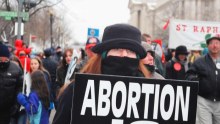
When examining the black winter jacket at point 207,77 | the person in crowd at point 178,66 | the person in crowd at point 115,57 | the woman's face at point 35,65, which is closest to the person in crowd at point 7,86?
the woman's face at point 35,65

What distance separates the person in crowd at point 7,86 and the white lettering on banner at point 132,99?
12.7 ft

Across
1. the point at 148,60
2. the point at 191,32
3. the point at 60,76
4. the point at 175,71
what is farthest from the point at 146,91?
the point at 191,32

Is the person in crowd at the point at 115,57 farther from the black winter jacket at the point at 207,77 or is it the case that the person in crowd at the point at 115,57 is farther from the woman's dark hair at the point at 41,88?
the woman's dark hair at the point at 41,88

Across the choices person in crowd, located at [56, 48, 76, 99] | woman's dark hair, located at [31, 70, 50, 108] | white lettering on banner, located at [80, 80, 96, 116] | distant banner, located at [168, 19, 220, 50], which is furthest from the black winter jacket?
distant banner, located at [168, 19, 220, 50]

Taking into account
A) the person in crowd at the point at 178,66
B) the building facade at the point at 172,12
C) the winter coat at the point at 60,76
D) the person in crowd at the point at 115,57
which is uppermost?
the building facade at the point at 172,12

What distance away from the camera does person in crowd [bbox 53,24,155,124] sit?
2855 mm

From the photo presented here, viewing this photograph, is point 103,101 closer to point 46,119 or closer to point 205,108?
point 205,108

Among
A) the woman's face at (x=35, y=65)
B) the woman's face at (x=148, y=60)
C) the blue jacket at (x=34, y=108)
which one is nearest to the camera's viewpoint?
the woman's face at (x=148, y=60)

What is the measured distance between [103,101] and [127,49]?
36cm

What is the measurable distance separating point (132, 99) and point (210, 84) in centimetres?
438

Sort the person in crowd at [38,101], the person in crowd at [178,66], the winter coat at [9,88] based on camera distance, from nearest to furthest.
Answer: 1. the winter coat at [9,88]
2. the person in crowd at [38,101]
3. the person in crowd at [178,66]

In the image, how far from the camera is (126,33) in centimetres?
298

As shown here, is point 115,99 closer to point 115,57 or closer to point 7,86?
point 115,57

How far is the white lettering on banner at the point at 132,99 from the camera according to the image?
2764 mm
